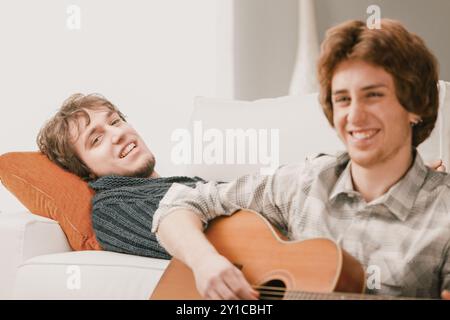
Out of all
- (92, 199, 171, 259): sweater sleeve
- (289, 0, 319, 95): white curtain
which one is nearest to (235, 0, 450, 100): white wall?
(289, 0, 319, 95): white curtain

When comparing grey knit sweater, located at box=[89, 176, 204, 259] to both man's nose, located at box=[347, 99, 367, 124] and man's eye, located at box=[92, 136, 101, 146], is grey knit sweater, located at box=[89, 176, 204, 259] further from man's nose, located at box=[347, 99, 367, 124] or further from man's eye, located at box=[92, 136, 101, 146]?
man's nose, located at box=[347, 99, 367, 124]

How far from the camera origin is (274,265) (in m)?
0.91

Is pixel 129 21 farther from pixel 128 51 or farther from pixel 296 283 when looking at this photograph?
pixel 296 283

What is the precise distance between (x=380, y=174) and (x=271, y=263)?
0.66 feet

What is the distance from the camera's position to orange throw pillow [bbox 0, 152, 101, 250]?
4.60 feet

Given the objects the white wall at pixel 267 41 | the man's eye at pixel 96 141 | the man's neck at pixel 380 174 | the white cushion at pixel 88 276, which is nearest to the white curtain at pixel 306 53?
the white wall at pixel 267 41

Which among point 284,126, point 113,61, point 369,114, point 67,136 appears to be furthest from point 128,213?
point 113,61

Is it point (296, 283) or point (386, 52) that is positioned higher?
point (386, 52)

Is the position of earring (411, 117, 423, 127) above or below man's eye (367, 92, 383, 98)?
below

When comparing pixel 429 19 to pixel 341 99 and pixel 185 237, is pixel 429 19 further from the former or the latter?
pixel 185 237

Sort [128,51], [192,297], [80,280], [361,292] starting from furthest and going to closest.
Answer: [128,51]
[80,280]
[192,297]
[361,292]

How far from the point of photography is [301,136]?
1424mm
